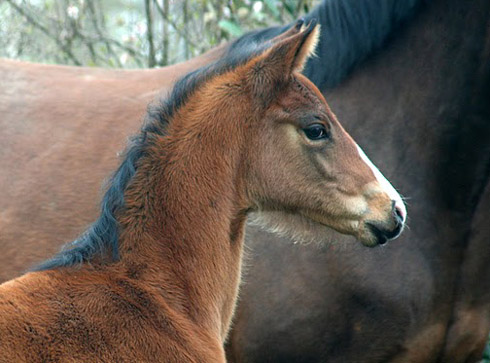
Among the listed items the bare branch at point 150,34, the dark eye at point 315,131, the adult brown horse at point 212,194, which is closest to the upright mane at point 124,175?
the adult brown horse at point 212,194

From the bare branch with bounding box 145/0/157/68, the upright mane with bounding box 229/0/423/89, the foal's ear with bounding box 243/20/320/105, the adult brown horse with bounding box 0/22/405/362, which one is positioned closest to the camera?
the adult brown horse with bounding box 0/22/405/362

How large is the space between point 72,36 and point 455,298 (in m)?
4.70

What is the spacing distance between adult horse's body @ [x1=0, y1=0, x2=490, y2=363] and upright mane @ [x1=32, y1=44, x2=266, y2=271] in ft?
2.87

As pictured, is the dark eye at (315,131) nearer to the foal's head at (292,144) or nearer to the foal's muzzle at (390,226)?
the foal's head at (292,144)

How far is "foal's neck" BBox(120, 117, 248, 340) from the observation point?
289 cm

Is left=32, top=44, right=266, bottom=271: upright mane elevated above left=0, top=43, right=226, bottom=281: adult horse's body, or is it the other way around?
left=32, top=44, right=266, bottom=271: upright mane

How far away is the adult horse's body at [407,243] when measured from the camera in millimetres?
3693

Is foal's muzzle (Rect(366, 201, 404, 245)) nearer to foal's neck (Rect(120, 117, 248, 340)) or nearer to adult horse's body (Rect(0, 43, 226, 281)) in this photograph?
foal's neck (Rect(120, 117, 248, 340))

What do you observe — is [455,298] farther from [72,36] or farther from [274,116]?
[72,36]

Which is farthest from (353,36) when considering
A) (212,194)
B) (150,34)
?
(150,34)

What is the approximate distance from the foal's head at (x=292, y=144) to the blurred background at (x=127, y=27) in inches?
127

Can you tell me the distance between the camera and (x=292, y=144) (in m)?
3.07

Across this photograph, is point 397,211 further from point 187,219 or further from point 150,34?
point 150,34

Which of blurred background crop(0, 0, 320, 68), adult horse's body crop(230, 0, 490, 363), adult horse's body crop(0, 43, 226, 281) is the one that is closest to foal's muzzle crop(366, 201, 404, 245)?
adult horse's body crop(230, 0, 490, 363)
